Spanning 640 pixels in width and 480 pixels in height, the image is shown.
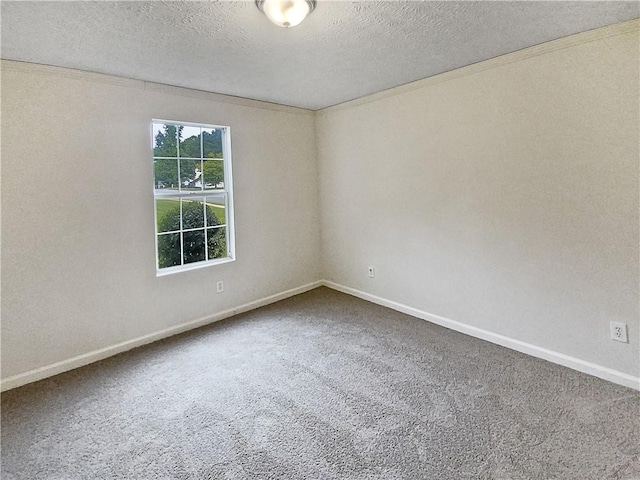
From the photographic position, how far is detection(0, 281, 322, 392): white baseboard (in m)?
2.44

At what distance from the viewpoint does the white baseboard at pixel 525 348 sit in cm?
224

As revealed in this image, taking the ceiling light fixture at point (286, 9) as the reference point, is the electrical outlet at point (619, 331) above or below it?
below

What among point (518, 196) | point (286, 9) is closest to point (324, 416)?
point (518, 196)

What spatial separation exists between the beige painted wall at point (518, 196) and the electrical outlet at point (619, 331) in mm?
40

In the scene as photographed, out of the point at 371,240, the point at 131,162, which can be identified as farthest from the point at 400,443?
the point at 131,162

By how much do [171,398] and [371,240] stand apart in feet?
8.38

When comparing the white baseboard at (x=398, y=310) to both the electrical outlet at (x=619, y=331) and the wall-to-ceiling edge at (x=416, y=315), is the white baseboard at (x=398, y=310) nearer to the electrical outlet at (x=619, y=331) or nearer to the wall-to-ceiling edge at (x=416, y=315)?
the wall-to-ceiling edge at (x=416, y=315)

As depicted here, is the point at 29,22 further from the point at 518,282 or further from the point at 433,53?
the point at 518,282

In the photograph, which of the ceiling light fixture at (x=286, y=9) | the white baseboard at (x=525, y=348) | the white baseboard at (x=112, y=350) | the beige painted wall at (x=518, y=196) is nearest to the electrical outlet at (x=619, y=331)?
the beige painted wall at (x=518, y=196)

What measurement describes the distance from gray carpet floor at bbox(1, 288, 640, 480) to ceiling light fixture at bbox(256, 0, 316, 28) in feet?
7.56

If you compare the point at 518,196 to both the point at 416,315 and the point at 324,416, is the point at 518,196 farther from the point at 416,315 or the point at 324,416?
the point at 324,416

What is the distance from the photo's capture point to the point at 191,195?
11.1 feet

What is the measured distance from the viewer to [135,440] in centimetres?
185

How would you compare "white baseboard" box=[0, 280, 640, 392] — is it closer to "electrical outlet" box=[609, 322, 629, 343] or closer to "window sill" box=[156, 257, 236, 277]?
"electrical outlet" box=[609, 322, 629, 343]
